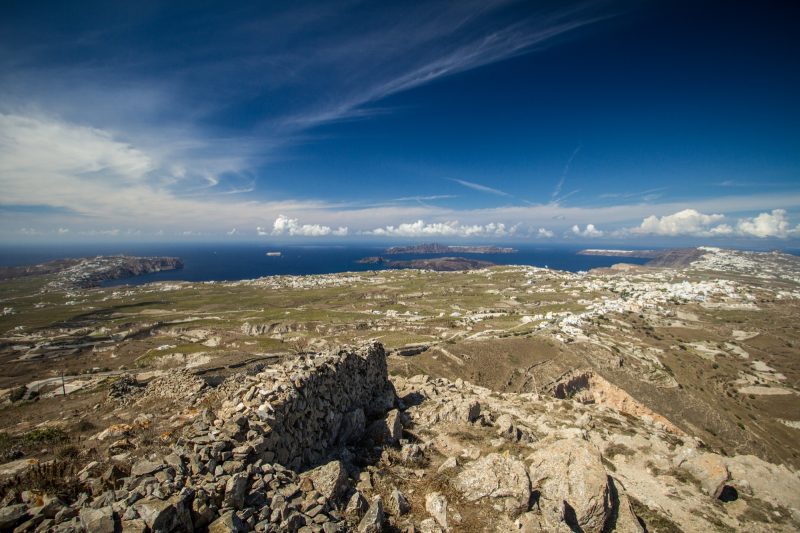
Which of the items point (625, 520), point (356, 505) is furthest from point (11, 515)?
point (625, 520)

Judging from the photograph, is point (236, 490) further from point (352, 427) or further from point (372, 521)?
point (352, 427)

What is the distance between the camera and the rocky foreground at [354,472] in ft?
28.8

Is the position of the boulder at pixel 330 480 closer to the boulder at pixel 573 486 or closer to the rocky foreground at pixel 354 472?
the rocky foreground at pixel 354 472

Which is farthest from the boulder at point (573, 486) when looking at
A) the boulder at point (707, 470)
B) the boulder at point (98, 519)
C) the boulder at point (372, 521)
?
the boulder at point (98, 519)

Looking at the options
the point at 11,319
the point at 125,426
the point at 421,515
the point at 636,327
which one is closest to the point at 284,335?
the point at 125,426

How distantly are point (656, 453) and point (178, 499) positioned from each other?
30.5 metres

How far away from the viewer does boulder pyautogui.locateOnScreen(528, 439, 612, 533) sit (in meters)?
14.3

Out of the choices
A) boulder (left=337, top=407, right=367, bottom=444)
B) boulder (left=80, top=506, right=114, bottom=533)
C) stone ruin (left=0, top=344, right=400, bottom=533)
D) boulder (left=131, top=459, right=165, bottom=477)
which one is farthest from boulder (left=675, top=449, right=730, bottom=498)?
boulder (left=80, top=506, right=114, bottom=533)

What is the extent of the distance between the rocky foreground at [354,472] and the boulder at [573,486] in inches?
2.4

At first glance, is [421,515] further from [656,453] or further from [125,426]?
[656,453]

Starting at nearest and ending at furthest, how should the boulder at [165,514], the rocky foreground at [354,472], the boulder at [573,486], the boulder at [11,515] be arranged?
the boulder at [11,515] < the boulder at [165,514] < the rocky foreground at [354,472] < the boulder at [573,486]

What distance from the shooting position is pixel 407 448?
18.2 meters

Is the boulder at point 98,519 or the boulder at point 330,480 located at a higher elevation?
the boulder at point 98,519

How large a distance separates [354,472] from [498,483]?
20.8 feet
